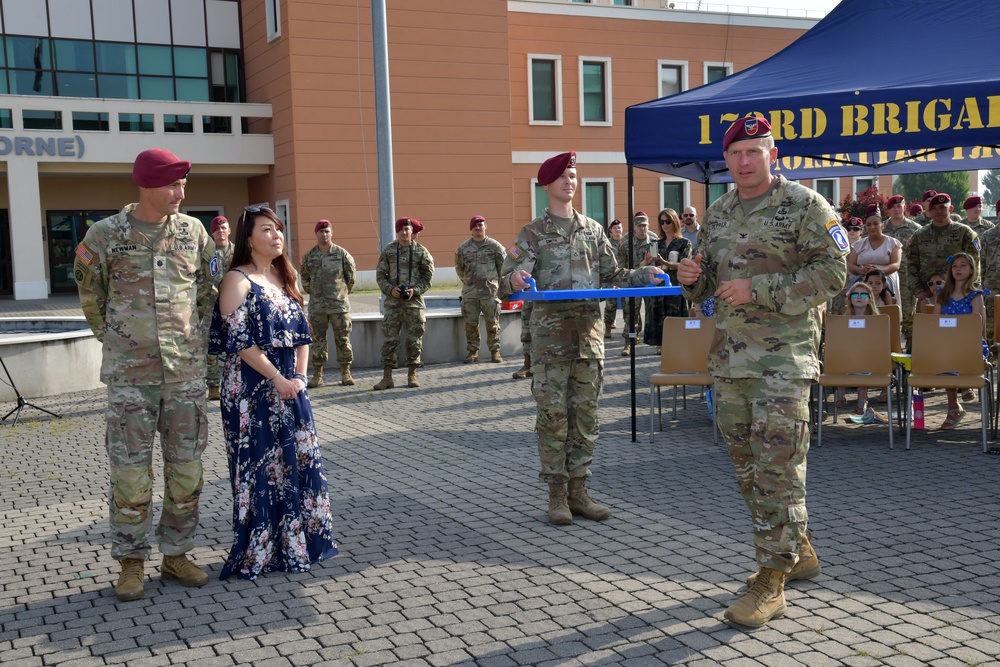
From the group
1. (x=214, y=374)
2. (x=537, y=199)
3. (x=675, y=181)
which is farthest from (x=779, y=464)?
(x=675, y=181)

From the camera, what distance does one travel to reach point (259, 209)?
5.48 metres

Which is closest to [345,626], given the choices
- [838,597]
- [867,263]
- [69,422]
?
[838,597]

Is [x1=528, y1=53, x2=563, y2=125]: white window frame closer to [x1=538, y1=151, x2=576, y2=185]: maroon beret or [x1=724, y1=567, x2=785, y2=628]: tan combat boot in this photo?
[x1=538, y1=151, x2=576, y2=185]: maroon beret

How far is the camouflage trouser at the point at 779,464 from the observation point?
4.50m

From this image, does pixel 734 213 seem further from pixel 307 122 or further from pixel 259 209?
pixel 307 122

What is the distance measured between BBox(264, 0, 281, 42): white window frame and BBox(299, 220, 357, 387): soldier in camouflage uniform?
62.4 feet

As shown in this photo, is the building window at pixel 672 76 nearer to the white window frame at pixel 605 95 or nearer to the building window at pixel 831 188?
the white window frame at pixel 605 95

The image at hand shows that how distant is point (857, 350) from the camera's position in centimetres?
874

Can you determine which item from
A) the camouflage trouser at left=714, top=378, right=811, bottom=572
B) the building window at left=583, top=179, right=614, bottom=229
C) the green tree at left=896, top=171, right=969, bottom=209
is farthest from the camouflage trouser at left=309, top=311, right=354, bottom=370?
the green tree at left=896, top=171, right=969, bottom=209

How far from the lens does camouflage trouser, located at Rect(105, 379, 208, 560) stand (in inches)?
201

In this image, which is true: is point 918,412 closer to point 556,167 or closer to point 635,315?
point 635,315

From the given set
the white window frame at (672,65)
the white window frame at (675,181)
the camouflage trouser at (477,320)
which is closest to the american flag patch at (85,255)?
the camouflage trouser at (477,320)

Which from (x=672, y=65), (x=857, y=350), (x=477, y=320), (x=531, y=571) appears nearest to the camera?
(x=531, y=571)

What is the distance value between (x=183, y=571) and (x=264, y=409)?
37.0 inches
